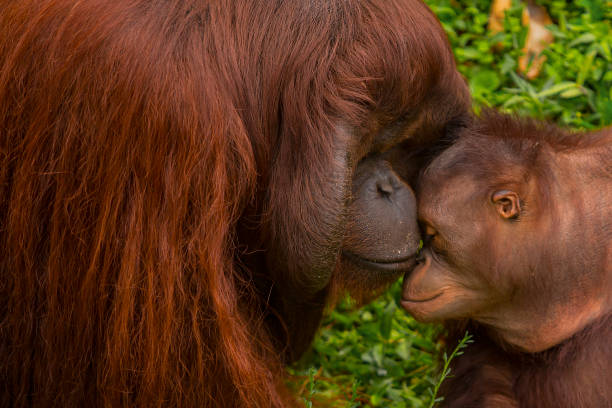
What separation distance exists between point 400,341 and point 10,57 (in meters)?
1.81

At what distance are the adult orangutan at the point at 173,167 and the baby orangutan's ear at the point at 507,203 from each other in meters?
0.32

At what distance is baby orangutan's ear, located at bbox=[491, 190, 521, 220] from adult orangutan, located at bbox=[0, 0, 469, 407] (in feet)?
1.06

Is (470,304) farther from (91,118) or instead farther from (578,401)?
(91,118)

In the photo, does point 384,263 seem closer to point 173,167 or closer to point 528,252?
point 528,252

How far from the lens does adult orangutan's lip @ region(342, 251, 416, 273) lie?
96.3 inches

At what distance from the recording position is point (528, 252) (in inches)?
96.3

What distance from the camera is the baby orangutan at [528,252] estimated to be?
2.42 meters

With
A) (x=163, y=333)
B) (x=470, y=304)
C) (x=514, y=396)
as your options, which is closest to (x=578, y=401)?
(x=514, y=396)

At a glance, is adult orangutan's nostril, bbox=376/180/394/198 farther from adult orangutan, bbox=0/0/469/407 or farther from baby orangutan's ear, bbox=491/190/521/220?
baby orangutan's ear, bbox=491/190/521/220

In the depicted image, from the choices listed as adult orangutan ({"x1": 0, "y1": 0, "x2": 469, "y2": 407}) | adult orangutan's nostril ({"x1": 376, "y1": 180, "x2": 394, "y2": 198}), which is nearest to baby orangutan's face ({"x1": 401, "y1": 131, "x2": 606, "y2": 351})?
adult orangutan's nostril ({"x1": 376, "y1": 180, "x2": 394, "y2": 198})

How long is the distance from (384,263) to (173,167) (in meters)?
0.64

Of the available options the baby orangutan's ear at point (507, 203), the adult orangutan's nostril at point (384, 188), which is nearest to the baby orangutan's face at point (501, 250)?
the baby orangutan's ear at point (507, 203)

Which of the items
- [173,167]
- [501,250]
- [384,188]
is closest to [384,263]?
Answer: [384,188]

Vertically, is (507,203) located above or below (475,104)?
above
